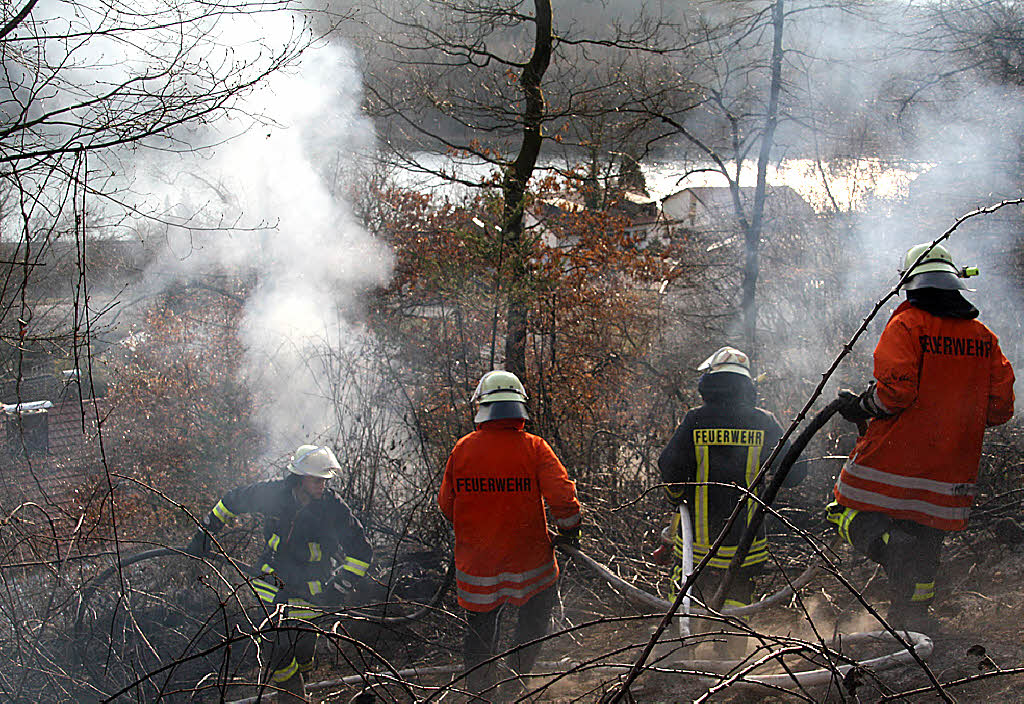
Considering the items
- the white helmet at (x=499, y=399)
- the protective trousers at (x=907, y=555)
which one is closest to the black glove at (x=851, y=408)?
the protective trousers at (x=907, y=555)

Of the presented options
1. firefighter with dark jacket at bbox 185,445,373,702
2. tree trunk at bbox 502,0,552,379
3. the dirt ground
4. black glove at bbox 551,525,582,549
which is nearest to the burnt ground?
the dirt ground

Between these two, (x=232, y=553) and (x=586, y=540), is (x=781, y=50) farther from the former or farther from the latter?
(x=232, y=553)

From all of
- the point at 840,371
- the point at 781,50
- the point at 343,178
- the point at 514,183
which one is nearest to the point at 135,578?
the point at 514,183

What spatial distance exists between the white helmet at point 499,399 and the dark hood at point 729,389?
104 centimetres

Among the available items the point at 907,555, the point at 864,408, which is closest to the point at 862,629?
the point at 907,555

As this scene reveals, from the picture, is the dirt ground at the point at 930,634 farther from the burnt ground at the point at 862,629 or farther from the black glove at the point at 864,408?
the black glove at the point at 864,408

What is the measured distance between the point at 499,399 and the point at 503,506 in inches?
22.8

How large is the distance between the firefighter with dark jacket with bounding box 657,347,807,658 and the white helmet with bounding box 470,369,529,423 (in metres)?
0.91

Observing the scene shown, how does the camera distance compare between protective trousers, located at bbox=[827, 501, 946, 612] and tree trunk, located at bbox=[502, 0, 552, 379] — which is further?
tree trunk, located at bbox=[502, 0, 552, 379]

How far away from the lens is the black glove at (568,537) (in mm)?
4160

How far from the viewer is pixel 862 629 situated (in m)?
4.29

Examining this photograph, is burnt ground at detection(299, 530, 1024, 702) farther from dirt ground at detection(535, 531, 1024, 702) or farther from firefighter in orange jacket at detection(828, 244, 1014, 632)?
firefighter in orange jacket at detection(828, 244, 1014, 632)

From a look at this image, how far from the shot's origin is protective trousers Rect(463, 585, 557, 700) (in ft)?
13.9

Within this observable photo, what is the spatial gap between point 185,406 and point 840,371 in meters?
8.51
